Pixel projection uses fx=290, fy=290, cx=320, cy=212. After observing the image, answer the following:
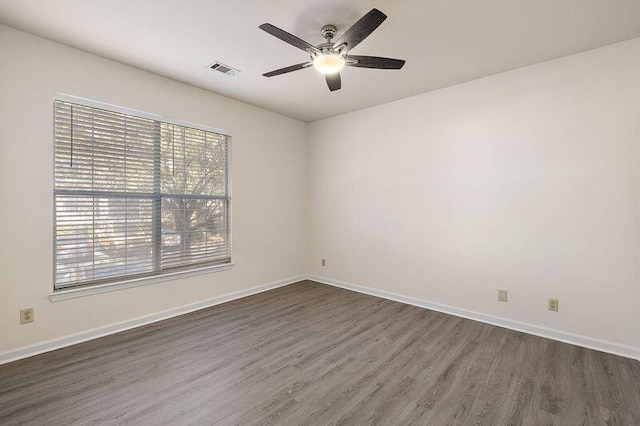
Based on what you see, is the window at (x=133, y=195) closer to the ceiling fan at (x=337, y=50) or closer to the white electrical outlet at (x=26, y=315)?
the white electrical outlet at (x=26, y=315)

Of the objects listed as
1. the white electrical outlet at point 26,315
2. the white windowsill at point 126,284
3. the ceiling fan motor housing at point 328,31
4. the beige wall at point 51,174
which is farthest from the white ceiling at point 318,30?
the white electrical outlet at point 26,315

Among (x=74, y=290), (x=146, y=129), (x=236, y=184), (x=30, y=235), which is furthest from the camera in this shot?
(x=236, y=184)

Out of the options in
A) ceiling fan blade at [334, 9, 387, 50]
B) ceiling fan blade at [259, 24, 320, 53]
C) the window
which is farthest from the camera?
the window

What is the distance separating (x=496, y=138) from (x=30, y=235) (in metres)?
4.49

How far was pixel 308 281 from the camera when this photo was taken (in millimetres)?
4832

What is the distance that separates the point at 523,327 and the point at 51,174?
4674mm

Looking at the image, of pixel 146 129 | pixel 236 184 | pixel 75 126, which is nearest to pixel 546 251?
pixel 236 184

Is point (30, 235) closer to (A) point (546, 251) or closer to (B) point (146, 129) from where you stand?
(B) point (146, 129)

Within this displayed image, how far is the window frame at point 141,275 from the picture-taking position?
2.56 meters

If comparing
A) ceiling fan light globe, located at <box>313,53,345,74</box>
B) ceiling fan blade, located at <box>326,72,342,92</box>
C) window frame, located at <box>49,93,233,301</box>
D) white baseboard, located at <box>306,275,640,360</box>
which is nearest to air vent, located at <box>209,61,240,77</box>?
window frame, located at <box>49,93,233,301</box>

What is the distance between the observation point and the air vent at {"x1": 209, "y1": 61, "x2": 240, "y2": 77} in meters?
2.90

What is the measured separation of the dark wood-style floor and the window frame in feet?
1.58

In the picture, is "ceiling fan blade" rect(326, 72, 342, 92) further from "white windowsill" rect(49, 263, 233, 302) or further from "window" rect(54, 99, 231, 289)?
"white windowsill" rect(49, 263, 233, 302)

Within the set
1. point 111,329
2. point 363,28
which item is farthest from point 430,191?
point 111,329
